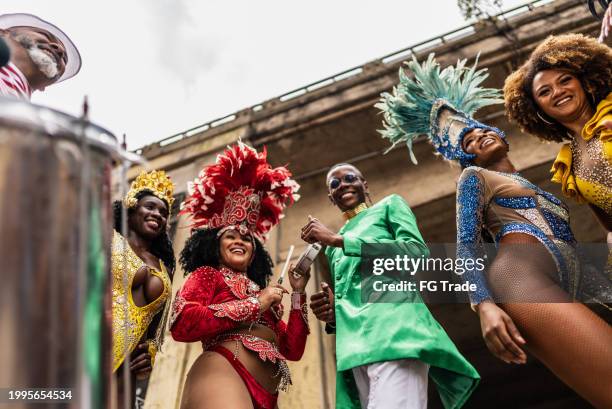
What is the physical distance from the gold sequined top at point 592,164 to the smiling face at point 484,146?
1.08 feet

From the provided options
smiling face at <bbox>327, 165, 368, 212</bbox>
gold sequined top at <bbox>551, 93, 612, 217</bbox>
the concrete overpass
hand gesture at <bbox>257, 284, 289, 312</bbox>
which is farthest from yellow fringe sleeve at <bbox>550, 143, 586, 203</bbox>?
the concrete overpass

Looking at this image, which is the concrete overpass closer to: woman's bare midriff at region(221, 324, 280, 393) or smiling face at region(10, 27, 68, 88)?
woman's bare midriff at region(221, 324, 280, 393)

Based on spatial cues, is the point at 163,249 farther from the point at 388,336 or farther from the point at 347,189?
the point at 388,336

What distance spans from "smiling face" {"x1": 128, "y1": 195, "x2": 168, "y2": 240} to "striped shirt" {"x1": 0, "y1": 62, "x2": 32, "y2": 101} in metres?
1.53

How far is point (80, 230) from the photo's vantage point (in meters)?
1.18

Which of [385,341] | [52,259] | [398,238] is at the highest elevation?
[398,238]

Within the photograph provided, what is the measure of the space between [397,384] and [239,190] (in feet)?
5.51

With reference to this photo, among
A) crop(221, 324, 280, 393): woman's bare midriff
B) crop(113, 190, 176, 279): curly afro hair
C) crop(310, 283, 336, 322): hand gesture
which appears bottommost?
crop(221, 324, 280, 393): woman's bare midriff

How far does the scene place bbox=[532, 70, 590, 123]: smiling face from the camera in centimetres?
319

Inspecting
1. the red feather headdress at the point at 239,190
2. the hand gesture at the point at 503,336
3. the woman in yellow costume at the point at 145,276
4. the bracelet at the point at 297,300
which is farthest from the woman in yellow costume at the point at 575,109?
the woman in yellow costume at the point at 145,276

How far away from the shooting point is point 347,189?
4.26m

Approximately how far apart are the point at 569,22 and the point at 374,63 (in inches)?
78.8

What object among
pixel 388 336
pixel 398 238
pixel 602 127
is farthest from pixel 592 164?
pixel 388 336

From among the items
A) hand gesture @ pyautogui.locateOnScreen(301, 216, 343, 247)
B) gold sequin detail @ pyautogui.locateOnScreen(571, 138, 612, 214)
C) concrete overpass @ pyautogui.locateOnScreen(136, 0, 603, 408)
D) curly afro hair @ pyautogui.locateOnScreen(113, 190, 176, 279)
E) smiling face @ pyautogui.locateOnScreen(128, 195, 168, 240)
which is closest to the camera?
gold sequin detail @ pyautogui.locateOnScreen(571, 138, 612, 214)
